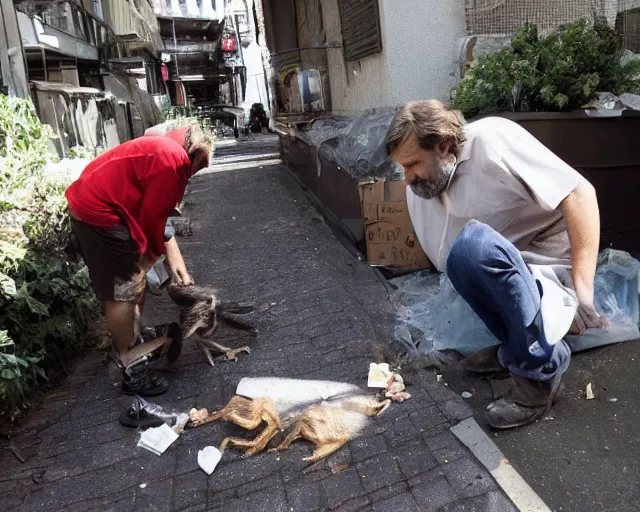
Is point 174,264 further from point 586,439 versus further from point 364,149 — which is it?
point 586,439

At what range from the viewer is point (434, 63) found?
529 centimetres

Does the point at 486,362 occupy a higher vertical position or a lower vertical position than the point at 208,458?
higher

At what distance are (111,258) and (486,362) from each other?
1.98 metres

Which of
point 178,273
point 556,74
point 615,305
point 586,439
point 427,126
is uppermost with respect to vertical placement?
point 556,74

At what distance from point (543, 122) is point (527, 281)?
2.03 m

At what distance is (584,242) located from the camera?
2.11 meters

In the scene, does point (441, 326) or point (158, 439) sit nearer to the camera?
point (158, 439)

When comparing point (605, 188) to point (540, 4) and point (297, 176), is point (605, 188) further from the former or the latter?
point (297, 176)

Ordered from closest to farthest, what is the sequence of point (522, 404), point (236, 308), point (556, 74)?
point (522, 404) → point (556, 74) → point (236, 308)

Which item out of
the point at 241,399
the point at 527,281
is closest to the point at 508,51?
the point at 527,281

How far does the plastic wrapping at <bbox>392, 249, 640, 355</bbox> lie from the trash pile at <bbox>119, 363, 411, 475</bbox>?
378mm

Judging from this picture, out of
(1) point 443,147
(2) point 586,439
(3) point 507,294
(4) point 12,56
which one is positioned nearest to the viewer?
(3) point 507,294

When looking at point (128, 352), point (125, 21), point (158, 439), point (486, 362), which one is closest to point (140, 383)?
point (128, 352)

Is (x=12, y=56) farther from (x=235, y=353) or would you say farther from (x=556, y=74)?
(x=556, y=74)
